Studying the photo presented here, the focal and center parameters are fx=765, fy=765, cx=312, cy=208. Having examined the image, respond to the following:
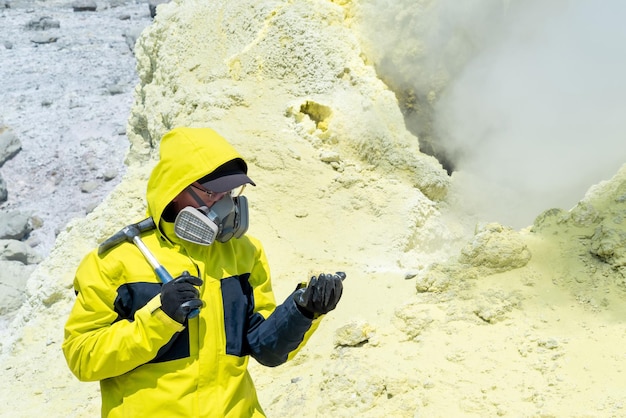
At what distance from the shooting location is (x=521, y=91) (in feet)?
23.1

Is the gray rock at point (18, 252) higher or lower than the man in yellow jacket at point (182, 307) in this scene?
lower

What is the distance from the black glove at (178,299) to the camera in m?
2.24

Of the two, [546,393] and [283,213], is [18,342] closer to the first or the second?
[283,213]

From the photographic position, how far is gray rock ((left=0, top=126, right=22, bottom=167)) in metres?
14.0

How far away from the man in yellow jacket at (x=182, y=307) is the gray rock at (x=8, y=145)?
12.5 metres

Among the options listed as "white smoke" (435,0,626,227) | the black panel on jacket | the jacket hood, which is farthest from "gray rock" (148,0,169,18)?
the black panel on jacket

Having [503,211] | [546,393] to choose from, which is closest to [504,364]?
[546,393]

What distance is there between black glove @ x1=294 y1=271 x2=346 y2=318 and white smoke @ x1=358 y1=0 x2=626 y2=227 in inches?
177

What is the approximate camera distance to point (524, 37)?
7.04m

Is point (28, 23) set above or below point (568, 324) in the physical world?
below

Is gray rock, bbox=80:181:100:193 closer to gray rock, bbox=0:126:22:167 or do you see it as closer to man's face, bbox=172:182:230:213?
gray rock, bbox=0:126:22:167

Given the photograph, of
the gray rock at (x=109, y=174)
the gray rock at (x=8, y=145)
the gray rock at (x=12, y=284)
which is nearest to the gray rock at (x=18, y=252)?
the gray rock at (x=12, y=284)

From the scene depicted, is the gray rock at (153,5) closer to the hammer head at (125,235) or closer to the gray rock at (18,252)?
the gray rock at (18,252)

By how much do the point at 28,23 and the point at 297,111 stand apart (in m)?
14.3
